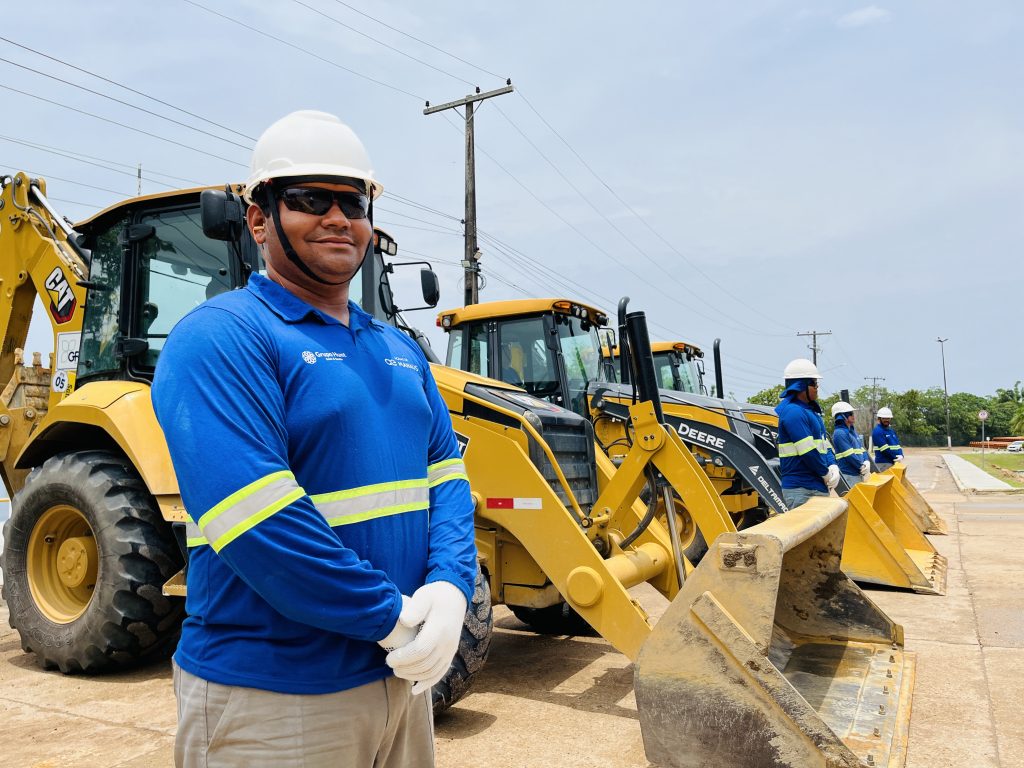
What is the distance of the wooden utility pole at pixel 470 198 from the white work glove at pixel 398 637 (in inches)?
633

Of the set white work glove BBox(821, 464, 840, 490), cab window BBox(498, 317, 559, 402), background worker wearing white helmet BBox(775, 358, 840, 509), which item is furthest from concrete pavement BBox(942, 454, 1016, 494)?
cab window BBox(498, 317, 559, 402)

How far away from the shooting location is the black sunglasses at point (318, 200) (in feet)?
6.05

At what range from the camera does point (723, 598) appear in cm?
327

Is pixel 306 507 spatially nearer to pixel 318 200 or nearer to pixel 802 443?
pixel 318 200

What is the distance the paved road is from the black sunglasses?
2801mm

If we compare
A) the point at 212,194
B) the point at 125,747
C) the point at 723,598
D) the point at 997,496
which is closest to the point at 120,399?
the point at 212,194

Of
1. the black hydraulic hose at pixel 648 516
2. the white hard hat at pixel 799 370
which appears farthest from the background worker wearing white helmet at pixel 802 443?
the black hydraulic hose at pixel 648 516

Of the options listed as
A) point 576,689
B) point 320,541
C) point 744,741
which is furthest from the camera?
point 576,689

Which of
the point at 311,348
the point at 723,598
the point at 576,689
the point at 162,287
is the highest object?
the point at 162,287

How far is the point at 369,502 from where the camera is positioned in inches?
67.9

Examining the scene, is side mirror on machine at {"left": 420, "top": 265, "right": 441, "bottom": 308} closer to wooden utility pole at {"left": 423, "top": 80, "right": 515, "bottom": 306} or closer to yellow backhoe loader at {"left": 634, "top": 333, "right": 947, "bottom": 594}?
yellow backhoe loader at {"left": 634, "top": 333, "right": 947, "bottom": 594}

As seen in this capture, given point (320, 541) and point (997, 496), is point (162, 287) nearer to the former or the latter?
point (320, 541)

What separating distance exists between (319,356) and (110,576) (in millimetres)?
3940

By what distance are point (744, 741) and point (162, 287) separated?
4367 millimetres
